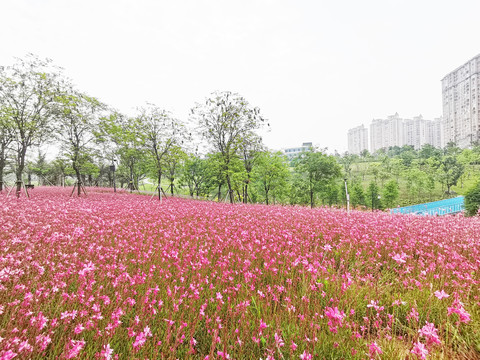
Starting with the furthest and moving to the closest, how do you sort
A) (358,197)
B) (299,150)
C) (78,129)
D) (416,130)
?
(299,150), (416,130), (358,197), (78,129)

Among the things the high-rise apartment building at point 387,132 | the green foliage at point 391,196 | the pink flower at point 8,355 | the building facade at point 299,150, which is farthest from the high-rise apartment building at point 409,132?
the pink flower at point 8,355

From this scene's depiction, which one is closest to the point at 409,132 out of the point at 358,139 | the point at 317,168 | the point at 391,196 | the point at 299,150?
the point at 358,139

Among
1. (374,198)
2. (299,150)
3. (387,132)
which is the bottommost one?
(374,198)

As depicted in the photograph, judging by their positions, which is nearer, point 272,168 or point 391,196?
point 272,168

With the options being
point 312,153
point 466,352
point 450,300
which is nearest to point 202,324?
point 466,352

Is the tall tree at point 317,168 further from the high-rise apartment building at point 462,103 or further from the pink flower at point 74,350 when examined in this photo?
the high-rise apartment building at point 462,103

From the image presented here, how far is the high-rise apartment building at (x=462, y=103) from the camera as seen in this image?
106 meters

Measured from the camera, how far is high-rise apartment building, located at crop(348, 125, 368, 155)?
158 meters

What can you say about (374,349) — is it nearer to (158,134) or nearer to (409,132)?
(158,134)

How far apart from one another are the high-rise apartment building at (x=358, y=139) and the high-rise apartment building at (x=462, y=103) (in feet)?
141

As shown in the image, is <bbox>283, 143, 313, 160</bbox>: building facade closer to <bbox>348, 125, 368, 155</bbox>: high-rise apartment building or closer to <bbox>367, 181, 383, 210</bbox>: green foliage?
<bbox>367, 181, 383, 210</bbox>: green foliage

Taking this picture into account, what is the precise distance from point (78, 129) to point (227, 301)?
66.2 feet

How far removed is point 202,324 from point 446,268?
3839mm

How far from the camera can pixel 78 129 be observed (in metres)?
17.2
